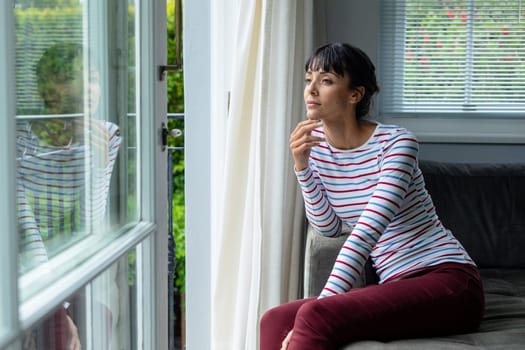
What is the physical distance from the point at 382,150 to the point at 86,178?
0.87 m

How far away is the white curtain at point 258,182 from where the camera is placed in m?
2.94

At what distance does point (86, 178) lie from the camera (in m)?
2.02

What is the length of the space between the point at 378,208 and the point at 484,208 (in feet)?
3.62

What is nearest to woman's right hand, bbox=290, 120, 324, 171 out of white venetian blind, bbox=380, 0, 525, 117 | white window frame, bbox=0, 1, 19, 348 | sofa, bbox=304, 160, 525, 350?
sofa, bbox=304, 160, 525, 350

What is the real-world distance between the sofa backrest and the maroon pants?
87cm

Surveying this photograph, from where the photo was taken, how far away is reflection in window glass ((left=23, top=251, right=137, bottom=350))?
5.63ft

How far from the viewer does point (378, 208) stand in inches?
89.3

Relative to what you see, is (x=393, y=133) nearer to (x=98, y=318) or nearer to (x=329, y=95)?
(x=329, y=95)

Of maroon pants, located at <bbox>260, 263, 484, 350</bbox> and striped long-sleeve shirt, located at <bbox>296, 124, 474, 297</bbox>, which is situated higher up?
striped long-sleeve shirt, located at <bbox>296, 124, 474, 297</bbox>

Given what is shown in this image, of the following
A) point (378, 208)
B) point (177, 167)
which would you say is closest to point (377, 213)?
point (378, 208)

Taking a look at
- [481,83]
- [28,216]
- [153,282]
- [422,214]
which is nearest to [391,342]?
[422,214]

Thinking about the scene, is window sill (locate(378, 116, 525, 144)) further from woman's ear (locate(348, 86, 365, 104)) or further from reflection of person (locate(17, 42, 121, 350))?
reflection of person (locate(17, 42, 121, 350))

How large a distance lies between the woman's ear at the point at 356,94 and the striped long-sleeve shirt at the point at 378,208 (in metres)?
0.12

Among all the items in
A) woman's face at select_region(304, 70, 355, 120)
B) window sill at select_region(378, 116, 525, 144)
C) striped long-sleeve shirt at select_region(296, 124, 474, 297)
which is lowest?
striped long-sleeve shirt at select_region(296, 124, 474, 297)
